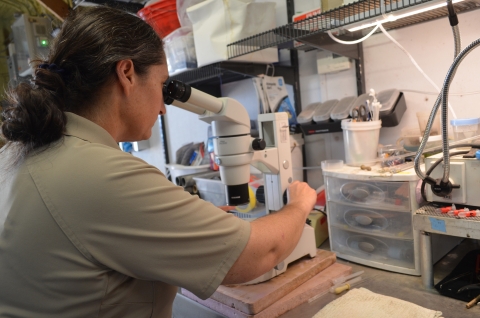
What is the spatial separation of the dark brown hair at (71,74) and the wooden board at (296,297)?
1.89 ft

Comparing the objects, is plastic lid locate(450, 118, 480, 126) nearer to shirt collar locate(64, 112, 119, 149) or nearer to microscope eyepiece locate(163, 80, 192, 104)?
microscope eyepiece locate(163, 80, 192, 104)

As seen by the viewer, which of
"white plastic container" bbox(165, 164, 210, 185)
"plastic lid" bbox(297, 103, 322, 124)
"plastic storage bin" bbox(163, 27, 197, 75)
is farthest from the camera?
"white plastic container" bbox(165, 164, 210, 185)

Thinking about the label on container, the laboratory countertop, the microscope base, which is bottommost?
the laboratory countertop

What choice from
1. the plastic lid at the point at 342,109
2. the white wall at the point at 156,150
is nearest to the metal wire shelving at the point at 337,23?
the plastic lid at the point at 342,109

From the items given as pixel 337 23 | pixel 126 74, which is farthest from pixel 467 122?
pixel 126 74

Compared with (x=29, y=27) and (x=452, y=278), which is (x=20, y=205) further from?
(x=29, y=27)

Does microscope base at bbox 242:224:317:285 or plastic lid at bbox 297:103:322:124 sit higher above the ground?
plastic lid at bbox 297:103:322:124

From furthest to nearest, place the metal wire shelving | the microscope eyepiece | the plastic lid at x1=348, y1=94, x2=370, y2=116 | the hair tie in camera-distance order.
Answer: the plastic lid at x1=348, y1=94, x2=370, y2=116
the metal wire shelving
the microscope eyepiece
the hair tie

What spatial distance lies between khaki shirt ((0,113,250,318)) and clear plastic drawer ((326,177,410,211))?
648mm

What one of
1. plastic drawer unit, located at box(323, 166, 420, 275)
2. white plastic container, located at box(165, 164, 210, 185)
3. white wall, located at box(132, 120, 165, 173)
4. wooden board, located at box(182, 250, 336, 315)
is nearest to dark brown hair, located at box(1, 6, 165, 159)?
wooden board, located at box(182, 250, 336, 315)

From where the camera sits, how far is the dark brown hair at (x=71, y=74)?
607 mm

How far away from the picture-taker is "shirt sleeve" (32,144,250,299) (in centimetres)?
54

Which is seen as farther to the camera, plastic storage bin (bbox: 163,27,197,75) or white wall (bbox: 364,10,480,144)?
plastic storage bin (bbox: 163,27,197,75)

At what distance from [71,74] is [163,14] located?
120 centimetres
